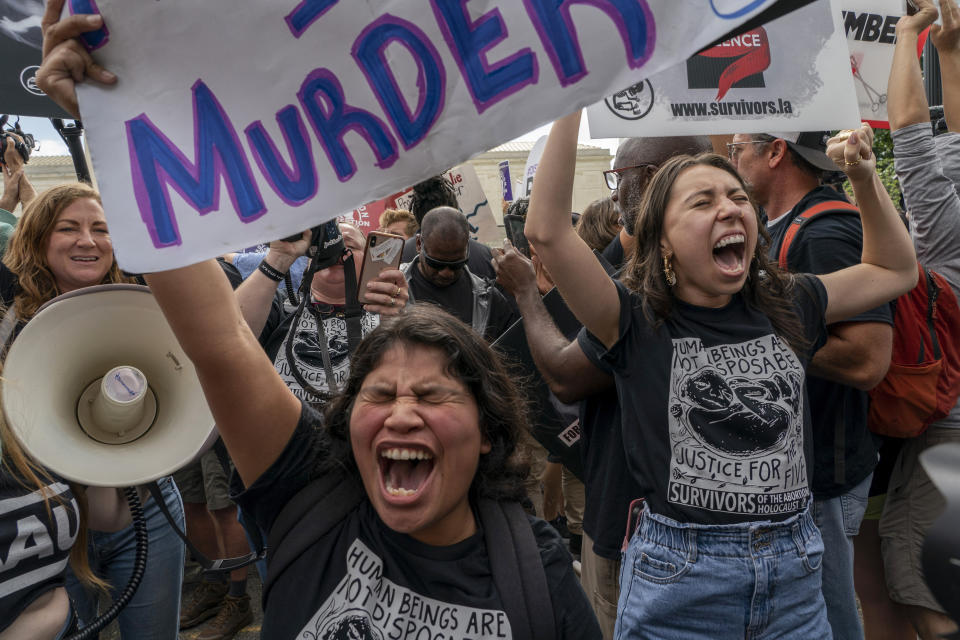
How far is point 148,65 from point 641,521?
1.47m

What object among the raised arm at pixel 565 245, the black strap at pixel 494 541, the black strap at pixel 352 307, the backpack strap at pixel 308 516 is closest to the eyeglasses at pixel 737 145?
the raised arm at pixel 565 245

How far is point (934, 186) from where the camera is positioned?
2363mm

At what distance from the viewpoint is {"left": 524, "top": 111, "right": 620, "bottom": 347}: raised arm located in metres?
1.83

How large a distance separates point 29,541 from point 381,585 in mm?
833

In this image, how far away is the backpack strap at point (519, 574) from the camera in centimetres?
127

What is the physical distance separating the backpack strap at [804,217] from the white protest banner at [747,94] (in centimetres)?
29

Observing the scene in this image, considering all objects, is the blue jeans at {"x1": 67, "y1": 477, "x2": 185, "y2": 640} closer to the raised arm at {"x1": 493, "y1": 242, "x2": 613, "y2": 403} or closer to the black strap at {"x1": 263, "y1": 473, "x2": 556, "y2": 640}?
the black strap at {"x1": 263, "y1": 473, "x2": 556, "y2": 640}

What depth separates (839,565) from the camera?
Answer: 2203mm

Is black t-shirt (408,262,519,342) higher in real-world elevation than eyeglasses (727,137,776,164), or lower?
lower

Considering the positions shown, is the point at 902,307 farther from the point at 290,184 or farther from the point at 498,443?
the point at 290,184

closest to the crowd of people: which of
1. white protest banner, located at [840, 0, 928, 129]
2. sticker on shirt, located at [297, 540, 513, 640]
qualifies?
sticker on shirt, located at [297, 540, 513, 640]

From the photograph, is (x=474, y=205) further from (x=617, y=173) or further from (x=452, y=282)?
(x=617, y=173)

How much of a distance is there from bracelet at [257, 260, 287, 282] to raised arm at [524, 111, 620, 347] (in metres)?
1.04

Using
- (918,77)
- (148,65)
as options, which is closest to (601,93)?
(148,65)
